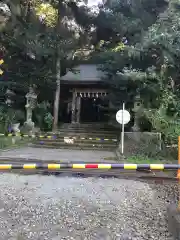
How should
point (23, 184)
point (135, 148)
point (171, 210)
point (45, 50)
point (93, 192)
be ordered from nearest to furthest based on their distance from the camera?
point (171, 210) → point (93, 192) → point (23, 184) → point (135, 148) → point (45, 50)

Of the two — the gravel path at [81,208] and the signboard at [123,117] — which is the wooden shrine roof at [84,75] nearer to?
the signboard at [123,117]

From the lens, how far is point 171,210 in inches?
138

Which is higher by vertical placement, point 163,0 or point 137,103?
point 163,0

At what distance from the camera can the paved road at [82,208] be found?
354cm

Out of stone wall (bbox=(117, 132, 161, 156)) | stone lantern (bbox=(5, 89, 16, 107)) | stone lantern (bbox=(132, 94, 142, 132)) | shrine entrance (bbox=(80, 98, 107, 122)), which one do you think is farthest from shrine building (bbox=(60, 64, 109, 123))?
stone wall (bbox=(117, 132, 161, 156))

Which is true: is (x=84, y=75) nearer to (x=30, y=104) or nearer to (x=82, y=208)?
(x=30, y=104)

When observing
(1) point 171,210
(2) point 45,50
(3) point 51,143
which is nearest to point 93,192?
(1) point 171,210

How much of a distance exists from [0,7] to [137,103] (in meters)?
8.89

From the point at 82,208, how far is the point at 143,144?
18.3 feet

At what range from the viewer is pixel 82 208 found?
4.31 m

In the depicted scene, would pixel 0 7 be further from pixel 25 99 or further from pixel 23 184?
pixel 23 184

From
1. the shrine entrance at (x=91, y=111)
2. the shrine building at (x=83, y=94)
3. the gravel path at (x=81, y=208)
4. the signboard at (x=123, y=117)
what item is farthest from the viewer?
the shrine entrance at (x=91, y=111)

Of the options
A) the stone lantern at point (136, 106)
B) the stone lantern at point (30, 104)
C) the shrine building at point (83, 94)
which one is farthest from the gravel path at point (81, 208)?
the shrine building at point (83, 94)

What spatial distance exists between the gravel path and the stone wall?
319 cm
